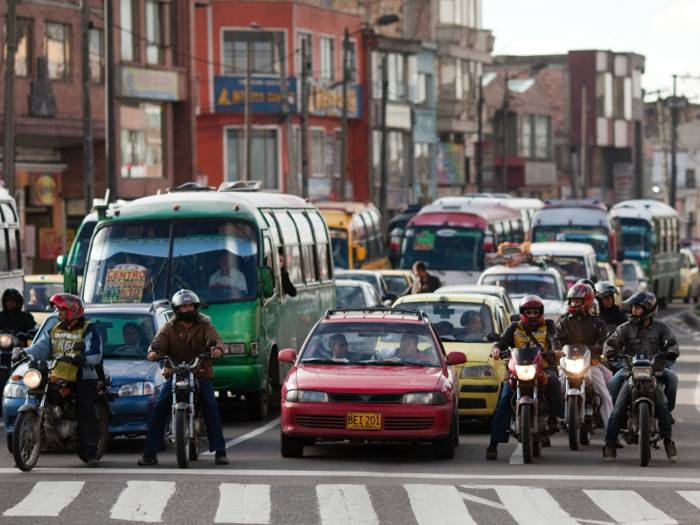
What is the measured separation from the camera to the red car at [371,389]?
43.8 ft

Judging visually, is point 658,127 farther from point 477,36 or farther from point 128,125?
point 128,125

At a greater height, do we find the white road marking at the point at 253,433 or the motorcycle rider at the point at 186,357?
the motorcycle rider at the point at 186,357

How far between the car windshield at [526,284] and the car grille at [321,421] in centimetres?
1190

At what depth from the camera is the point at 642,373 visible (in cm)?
1323

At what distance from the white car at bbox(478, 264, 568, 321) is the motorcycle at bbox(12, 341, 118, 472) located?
12646 millimetres

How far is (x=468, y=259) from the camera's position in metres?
36.9

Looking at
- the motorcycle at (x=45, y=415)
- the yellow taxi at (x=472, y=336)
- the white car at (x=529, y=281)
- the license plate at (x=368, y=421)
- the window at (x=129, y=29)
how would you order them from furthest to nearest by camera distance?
the window at (x=129, y=29)
the white car at (x=529, y=281)
the yellow taxi at (x=472, y=336)
the license plate at (x=368, y=421)
the motorcycle at (x=45, y=415)

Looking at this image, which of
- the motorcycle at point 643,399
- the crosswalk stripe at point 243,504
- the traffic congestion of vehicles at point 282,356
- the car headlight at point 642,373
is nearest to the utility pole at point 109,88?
the traffic congestion of vehicles at point 282,356

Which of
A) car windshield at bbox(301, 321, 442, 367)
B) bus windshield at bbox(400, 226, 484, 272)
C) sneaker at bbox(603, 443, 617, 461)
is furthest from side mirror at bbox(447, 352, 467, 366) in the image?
bus windshield at bbox(400, 226, 484, 272)

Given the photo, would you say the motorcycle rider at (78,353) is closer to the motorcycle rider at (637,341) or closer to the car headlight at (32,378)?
the car headlight at (32,378)

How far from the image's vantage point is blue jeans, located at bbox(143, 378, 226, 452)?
13211mm

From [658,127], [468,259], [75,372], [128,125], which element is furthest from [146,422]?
[658,127]

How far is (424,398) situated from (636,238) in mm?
35074

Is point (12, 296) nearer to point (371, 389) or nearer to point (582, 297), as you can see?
point (371, 389)
